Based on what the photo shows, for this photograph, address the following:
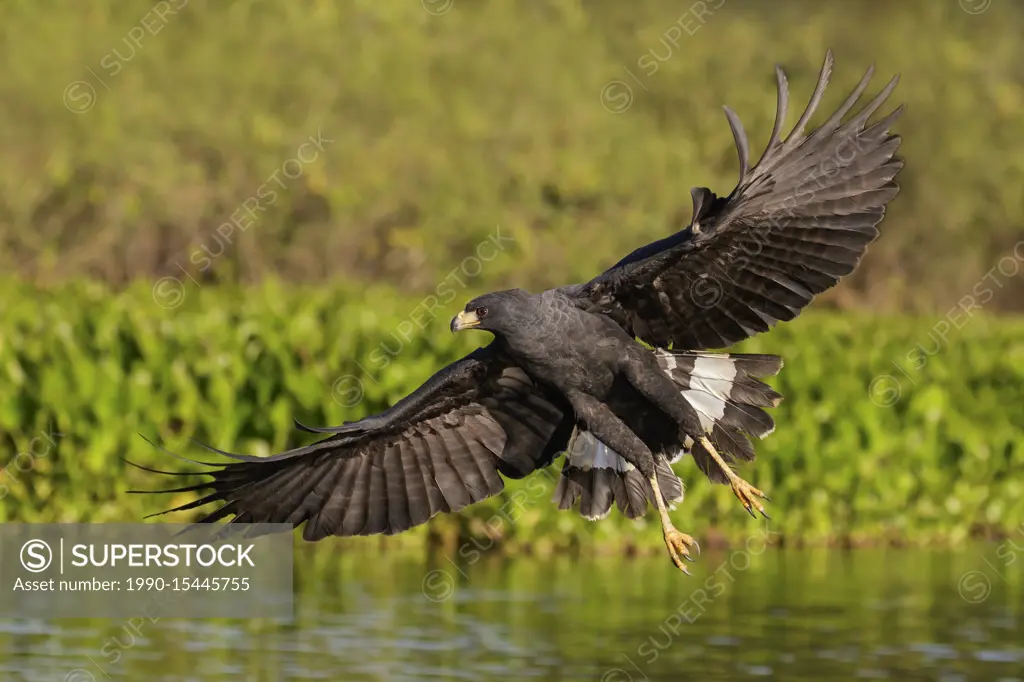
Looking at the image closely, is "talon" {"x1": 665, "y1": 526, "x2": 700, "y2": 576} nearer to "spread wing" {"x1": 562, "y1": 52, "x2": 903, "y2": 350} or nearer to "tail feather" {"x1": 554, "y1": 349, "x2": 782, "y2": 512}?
"tail feather" {"x1": 554, "y1": 349, "x2": 782, "y2": 512}

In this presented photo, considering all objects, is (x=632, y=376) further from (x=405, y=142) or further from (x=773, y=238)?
A: (x=405, y=142)

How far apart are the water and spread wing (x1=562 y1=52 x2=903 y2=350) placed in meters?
2.77

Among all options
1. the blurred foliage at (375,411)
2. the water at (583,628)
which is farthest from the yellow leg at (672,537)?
the blurred foliage at (375,411)

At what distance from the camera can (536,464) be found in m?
9.45

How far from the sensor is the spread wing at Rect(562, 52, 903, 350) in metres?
8.16

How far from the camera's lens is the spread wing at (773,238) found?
321 inches

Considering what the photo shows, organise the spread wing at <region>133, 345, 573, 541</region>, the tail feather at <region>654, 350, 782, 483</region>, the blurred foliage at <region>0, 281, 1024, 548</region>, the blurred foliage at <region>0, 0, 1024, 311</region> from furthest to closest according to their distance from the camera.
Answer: the blurred foliage at <region>0, 0, 1024, 311</region> → the blurred foliage at <region>0, 281, 1024, 548</region> → the spread wing at <region>133, 345, 573, 541</region> → the tail feather at <region>654, 350, 782, 483</region>

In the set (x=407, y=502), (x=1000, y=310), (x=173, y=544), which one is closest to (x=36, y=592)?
(x=173, y=544)

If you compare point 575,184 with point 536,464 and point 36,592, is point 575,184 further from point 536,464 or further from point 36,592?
point 536,464

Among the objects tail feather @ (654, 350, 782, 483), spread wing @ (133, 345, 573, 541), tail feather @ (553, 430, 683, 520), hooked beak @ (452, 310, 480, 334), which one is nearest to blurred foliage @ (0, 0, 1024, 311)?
spread wing @ (133, 345, 573, 541)

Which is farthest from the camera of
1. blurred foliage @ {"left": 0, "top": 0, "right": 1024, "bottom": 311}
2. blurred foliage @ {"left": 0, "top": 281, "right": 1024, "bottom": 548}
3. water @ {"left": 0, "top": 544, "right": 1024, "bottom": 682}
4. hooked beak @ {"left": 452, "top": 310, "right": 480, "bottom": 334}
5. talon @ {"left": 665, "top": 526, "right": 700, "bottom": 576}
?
blurred foliage @ {"left": 0, "top": 0, "right": 1024, "bottom": 311}

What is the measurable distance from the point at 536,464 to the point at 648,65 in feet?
65.0

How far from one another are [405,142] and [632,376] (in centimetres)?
A: 1735

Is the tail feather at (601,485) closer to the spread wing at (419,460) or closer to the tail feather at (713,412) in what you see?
the tail feather at (713,412)
